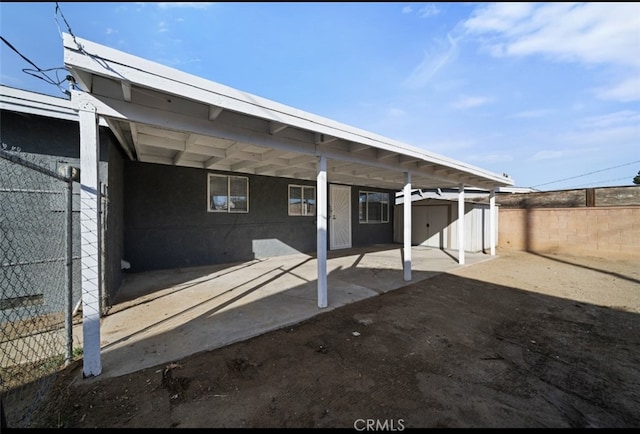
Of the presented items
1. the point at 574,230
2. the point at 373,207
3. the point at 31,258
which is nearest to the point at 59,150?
the point at 31,258

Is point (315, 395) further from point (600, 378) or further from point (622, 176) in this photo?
point (622, 176)

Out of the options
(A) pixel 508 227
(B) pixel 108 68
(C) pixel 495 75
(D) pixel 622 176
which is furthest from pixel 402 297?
(D) pixel 622 176

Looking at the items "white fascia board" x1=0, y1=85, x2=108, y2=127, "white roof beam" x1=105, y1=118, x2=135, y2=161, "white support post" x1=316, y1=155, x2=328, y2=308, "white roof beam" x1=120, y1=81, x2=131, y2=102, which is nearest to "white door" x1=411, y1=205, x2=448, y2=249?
"white support post" x1=316, y1=155, x2=328, y2=308

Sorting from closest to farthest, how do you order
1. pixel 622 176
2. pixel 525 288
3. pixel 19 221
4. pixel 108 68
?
1. pixel 108 68
2. pixel 19 221
3. pixel 525 288
4. pixel 622 176

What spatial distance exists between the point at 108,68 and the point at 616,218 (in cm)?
1351

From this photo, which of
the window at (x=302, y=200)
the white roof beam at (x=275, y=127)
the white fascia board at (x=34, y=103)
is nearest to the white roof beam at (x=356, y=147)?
the white roof beam at (x=275, y=127)

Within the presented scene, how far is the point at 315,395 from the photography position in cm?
206

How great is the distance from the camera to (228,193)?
746cm

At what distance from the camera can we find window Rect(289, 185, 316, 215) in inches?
352

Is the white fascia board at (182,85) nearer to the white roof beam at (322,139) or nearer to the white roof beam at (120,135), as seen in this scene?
the white roof beam at (322,139)

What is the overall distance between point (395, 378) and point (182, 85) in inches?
127

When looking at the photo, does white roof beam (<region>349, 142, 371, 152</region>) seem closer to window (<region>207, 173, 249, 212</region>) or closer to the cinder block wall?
window (<region>207, 173, 249, 212</region>)

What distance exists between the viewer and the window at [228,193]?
721 cm

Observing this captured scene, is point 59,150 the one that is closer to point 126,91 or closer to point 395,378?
point 126,91
